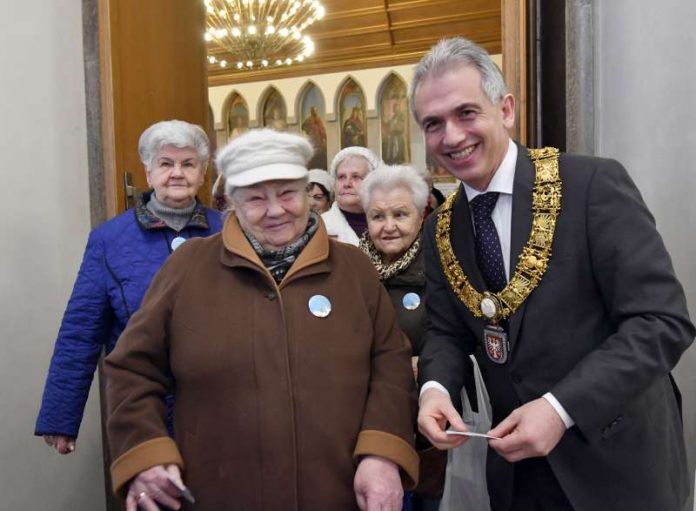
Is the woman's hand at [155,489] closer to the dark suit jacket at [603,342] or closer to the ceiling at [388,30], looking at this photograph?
the dark suit jacket at [603,342]

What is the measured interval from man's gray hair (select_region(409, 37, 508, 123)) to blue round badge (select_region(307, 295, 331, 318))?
668 millimetres

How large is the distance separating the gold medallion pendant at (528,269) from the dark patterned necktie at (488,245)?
4 centimetres

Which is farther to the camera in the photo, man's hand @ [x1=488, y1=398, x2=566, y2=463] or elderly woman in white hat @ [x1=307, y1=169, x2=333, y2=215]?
elderly woman in white hat @ [x1=307, y1=169, x2=333, y2=215]

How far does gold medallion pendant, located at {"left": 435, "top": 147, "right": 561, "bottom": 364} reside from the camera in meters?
1.69

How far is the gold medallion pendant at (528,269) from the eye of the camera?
1.69 m

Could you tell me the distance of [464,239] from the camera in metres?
1.89

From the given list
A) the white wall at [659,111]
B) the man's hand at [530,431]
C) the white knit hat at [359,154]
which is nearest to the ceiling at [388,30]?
the white knit hat at [359,154]

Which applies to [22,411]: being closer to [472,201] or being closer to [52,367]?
[52,367]

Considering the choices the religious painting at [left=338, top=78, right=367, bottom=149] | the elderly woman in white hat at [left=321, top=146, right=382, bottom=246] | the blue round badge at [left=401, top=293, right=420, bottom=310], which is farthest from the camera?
the religious painting at [left=338, top=78, right=367, bottom=149]

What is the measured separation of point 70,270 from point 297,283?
2180 millimetres

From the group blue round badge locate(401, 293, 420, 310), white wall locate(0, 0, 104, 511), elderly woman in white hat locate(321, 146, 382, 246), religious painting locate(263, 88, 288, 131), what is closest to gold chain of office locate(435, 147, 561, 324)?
blue round badge locate(401, 293, 420, 310)

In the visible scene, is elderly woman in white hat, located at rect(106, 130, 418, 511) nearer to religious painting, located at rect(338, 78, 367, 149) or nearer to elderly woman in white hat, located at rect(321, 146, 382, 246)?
elderly woman in white hat, located at rect(321, 146, 382, 246)

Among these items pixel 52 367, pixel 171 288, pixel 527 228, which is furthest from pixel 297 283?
pixel 52 367

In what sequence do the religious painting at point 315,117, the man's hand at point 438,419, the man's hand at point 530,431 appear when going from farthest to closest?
the religious painting at point 315,117 → the man's hand at point 438,419 → the man's hand at point 530,431
